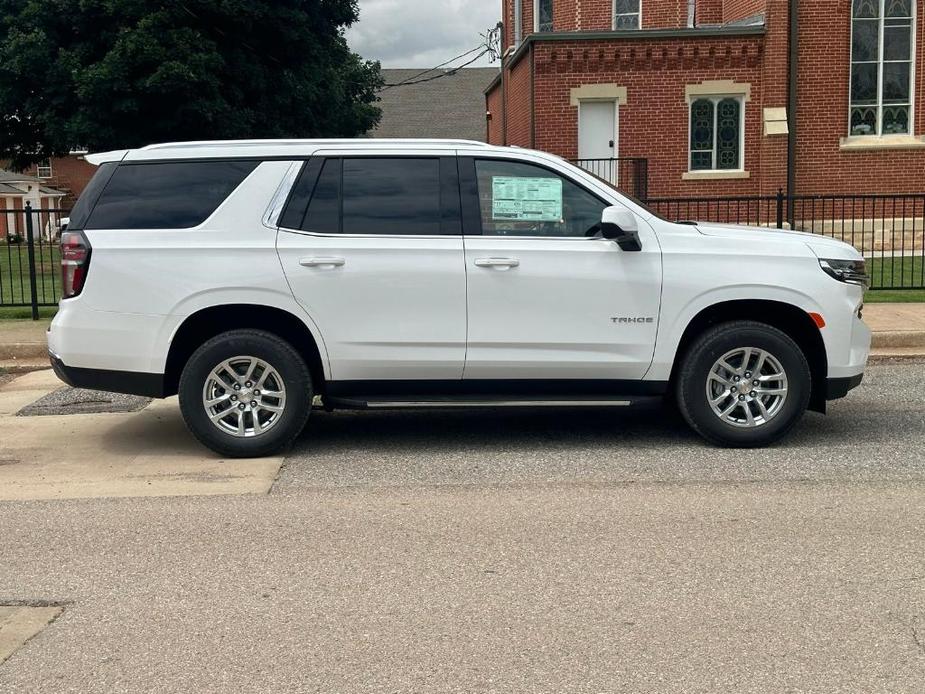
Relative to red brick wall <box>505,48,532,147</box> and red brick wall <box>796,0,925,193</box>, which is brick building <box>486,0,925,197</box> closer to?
red brick wall <box>796,0,925,193</box>

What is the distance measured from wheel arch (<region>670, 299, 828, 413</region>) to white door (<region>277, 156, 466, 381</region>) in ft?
5.04

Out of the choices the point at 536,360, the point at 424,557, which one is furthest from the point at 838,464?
the point at 424,557

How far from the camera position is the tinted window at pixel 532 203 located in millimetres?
7070

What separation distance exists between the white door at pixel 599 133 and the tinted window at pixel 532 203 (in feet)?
52.8

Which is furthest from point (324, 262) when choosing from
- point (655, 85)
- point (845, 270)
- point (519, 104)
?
→ point (519, 104)

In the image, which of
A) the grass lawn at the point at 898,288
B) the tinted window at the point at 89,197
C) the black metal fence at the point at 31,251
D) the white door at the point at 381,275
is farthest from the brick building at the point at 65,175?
the white door at the point at 381,275

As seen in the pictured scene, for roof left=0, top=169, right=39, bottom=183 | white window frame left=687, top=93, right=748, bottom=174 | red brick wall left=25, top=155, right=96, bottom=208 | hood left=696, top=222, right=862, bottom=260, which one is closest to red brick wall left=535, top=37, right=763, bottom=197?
white window frame left=687, top=93, right=748, bottom=174

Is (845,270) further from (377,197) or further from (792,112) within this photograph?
(792,112)

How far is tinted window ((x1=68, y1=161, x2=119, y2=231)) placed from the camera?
7082 mm

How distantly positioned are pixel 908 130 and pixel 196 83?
1485 centimetres

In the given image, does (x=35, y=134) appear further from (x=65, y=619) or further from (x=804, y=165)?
(x=65, y=619)

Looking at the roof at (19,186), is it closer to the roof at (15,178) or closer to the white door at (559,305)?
the roof at (15,178)

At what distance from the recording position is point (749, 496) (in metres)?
6.11

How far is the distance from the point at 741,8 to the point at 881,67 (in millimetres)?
3380
